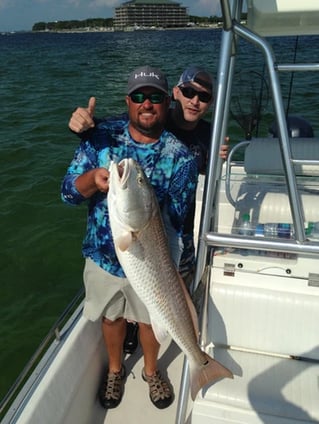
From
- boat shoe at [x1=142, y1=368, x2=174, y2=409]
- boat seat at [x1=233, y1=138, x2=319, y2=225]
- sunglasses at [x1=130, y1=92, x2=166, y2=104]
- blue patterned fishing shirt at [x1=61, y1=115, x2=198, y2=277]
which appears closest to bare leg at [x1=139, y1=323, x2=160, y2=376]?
boat shoe at [x1=142, y1=368, x2=174, y2=409]

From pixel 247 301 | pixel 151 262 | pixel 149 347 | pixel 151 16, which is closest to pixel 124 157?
pixel 151 262

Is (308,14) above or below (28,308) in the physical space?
above

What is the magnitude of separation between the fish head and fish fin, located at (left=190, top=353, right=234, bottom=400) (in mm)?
771

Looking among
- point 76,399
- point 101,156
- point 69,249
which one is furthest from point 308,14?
point 69,249

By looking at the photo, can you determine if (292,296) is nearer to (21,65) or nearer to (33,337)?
(33,337)

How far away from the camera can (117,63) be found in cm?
2675

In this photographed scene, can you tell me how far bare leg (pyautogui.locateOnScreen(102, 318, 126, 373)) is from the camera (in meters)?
2.83

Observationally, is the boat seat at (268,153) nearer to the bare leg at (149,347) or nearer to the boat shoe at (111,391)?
the bare leg at (149,347)

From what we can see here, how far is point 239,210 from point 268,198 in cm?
21

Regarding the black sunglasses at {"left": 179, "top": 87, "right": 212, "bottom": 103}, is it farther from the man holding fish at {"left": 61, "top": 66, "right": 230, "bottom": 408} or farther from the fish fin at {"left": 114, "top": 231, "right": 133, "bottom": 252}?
the fish fin at {"left": 114, "top": 231, "right": 133, "bottom": 252}

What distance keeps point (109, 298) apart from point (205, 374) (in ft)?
2.66

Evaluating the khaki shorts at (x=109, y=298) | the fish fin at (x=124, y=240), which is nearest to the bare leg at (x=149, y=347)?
the khaki shorts at (x=109, y=298)

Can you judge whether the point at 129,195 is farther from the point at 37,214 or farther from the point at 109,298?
the point at 37,214

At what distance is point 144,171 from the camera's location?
2318mm
